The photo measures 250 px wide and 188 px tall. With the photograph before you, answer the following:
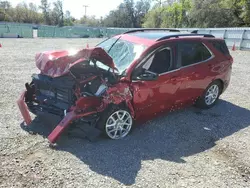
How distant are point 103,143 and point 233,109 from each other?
3.70m

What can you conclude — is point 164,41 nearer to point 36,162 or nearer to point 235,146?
point 235,146

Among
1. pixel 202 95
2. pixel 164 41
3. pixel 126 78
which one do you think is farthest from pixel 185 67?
pixel 126 78

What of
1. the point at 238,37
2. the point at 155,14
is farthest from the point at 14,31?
the point at 155,14

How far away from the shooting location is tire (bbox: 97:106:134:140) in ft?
12.7

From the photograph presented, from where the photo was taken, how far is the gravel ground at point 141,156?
3104mm

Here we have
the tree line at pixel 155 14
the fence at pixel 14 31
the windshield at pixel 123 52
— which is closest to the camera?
the windshield at pixel 123 52

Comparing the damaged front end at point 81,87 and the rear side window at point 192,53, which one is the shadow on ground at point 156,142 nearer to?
the damaged front end at point 81,87

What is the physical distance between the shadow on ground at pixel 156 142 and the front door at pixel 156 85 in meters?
0.40

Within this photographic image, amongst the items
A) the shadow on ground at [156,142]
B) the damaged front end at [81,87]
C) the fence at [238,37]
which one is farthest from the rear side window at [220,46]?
the fence at [238,37]

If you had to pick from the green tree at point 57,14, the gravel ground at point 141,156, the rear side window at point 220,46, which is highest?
the green tree at point 57,14

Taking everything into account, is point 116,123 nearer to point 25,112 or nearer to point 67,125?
point 67,125

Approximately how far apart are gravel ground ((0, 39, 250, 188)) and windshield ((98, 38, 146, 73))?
50.2 inches

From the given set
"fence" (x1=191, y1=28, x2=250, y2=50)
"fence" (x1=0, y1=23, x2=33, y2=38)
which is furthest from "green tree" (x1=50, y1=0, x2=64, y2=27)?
"fence" (x1=191, y1=28, x2=250, y2=50)

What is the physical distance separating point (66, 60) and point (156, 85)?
5.39 ft
